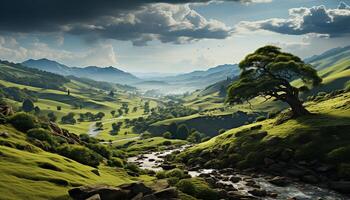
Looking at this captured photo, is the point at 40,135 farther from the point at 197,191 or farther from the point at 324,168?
the point at 324,168

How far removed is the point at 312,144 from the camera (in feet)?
281

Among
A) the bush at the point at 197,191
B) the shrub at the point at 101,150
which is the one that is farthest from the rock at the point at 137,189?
the shrub at the point at 101,150

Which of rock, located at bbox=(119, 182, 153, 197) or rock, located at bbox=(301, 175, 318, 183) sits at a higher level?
rock, located at bbox=(119, 182, 153, 197)

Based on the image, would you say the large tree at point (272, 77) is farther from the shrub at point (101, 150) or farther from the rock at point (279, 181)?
the shrub at point (101, 150)

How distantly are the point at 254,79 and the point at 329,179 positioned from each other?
4870 cm

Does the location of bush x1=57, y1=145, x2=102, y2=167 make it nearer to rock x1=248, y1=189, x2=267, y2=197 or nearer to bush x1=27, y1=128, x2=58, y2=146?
bush x1=27, y1=128, x2=58, y2=146

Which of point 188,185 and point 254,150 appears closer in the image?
point 188,185

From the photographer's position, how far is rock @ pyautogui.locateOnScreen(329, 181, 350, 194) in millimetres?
65062

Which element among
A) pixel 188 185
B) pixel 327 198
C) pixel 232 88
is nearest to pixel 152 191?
pixel 188 185

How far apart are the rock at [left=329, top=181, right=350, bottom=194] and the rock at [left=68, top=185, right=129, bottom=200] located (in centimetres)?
4226

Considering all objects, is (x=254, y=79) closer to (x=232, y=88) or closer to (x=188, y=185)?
(x=232, y=88)

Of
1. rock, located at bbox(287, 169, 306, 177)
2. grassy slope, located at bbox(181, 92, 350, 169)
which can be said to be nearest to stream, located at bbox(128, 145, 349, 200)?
rock, located at bbox(287, 169, 306, 177)

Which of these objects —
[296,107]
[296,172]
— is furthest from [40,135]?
[296,107]

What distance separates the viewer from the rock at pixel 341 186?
65062 mm
